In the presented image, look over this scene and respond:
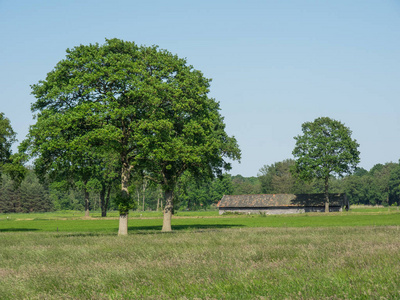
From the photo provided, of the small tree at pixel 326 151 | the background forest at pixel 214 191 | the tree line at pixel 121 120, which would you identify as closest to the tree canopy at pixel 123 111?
the tree line at pixel 121 120

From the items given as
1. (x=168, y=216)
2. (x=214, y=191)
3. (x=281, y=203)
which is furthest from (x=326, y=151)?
(x=214, y=191)

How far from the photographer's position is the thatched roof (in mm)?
103938

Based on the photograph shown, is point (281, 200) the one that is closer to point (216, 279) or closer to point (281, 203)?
point (281, 203)

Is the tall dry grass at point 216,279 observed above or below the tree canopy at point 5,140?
below

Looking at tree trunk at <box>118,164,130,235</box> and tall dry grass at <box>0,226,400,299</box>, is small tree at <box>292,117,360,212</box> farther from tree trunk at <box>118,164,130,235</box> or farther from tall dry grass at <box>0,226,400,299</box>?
tall dry grass at <box>0,226,400,299</box>

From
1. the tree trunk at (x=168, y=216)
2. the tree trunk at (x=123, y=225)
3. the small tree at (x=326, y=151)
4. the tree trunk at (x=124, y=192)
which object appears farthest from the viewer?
the small tree at (x=326, y=151)

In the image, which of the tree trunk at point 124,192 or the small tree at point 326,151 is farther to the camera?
the small tree at point 326,151

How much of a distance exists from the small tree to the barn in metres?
4.26

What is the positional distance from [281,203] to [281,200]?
139cm

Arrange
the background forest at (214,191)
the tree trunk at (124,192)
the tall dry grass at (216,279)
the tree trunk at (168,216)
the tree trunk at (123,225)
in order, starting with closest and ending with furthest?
1. the tall dry grass at (216,279)
2. the tree trunk at (124,192)
3. the tree trunk at (123,225)
4. the tree trunk at (168,216)
5. the background forest at (214,191)

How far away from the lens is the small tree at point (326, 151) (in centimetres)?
9738

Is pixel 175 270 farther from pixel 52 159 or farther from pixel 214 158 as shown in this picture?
pixel 214 158

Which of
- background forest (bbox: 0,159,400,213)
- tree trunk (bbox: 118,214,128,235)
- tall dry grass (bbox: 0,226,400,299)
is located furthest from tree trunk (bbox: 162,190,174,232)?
background forest (bbox: 0,159,400,213)

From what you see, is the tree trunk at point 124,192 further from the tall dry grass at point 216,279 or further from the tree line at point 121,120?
the tall dry grass at point 216,279
